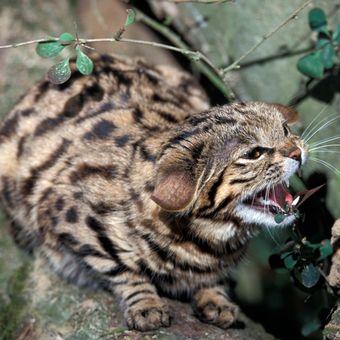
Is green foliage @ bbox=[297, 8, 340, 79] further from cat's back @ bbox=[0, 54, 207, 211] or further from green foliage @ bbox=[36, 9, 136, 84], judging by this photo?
green foliage @ bbox=[36, 9, 136, 84]

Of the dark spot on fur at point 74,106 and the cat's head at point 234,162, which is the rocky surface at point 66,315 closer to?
the cat's head at point 234,162

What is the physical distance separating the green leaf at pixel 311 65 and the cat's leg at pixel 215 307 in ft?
4.61

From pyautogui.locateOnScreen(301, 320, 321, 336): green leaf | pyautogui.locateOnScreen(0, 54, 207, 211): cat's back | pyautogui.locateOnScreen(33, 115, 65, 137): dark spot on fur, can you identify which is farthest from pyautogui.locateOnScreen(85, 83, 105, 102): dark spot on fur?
pyautogui.locateOnScreen(301, 320, 321, 336): green leaf

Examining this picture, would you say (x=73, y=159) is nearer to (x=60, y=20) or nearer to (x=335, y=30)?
(x=335, y=30)

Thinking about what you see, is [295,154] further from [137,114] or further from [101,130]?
[101,130]

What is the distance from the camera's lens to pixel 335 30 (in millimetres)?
4473

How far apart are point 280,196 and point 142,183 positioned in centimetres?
68

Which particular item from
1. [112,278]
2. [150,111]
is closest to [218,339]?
[112,278]

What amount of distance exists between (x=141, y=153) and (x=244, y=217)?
64 cm

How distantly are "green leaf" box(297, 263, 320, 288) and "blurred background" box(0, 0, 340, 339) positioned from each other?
12 cm

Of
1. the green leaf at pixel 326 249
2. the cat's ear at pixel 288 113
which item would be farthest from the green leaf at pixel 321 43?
the green leaf at pixel 326 249

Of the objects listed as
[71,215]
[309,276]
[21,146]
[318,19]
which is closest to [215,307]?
[309,276]

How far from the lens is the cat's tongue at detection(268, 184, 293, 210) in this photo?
3506 millimetres

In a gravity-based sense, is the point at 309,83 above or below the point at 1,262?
below
